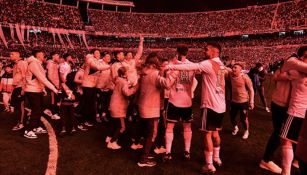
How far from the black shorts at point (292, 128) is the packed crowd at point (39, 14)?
50813 millimetres

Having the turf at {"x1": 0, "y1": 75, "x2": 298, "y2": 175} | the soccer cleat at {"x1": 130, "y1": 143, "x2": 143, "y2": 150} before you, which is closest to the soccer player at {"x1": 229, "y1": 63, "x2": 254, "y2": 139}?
the turf at {"x1": 0, "y1": 75, "x2": 298, "y2": 175}

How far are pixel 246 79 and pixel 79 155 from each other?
4.76 metres

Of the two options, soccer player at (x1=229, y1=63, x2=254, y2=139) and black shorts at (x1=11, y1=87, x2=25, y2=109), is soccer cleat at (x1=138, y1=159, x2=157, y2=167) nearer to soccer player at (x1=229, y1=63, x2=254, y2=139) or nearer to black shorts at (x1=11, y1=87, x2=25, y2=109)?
soccer player at (x1=229, y1=63, x2=254, y2=139)

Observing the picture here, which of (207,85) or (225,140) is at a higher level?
(207,85)

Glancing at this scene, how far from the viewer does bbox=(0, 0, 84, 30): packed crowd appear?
154 feet

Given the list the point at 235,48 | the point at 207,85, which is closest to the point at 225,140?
the point at 207,85

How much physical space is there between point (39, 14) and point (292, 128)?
56225 millimetres

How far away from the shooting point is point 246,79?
694 centimetres

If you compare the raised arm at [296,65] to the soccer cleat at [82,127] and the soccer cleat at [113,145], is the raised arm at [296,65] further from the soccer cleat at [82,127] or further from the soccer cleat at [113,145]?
the soccer cleat at [82,127]

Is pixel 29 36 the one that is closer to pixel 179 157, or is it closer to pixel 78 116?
pixel 78 116

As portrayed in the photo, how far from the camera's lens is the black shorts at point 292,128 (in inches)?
160

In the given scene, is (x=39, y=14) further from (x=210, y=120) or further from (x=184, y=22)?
(x=210, y=120)

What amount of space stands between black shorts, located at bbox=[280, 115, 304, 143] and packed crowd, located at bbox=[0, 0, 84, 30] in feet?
167

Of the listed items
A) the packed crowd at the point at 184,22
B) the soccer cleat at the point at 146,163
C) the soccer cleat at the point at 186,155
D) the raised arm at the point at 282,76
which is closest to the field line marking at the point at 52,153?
the soccer cleat at the point at 146,163
